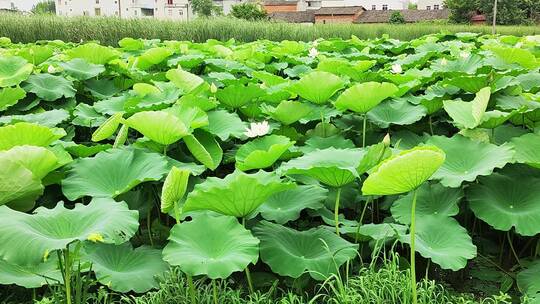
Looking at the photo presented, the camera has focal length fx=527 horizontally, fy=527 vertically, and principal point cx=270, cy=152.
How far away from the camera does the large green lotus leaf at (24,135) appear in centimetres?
161

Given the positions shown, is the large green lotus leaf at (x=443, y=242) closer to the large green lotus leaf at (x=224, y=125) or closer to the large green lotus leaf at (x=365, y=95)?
the large green lotus leaf at (x=365, y=95)

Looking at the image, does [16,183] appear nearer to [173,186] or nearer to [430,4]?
[173,186]

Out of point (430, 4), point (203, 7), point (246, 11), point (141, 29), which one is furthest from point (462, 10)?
point (141, 29)

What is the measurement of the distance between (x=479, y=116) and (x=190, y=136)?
96cm

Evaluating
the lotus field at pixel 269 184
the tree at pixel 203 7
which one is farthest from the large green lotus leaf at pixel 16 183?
the tree at pixel 203 7

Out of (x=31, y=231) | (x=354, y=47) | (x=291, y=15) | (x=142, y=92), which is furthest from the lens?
(x=291, y=15)

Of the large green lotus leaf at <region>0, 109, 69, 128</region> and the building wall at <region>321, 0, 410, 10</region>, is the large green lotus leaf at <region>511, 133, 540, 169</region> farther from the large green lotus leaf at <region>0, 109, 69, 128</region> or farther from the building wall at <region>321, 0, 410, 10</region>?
the building wall at <region>321, 0, 410, 10</region>

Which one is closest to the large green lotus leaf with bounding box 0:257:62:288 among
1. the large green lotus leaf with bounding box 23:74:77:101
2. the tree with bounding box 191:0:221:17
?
the large green lotus leaf with bounding box 23:74:77:101

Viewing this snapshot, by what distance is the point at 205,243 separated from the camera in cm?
133

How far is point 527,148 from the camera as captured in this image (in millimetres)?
1673

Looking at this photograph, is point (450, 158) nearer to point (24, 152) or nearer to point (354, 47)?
point (24, 152)

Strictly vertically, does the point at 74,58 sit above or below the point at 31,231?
above

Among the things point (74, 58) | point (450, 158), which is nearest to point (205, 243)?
point (450, 158)

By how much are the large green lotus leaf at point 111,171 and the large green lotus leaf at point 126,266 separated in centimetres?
16
